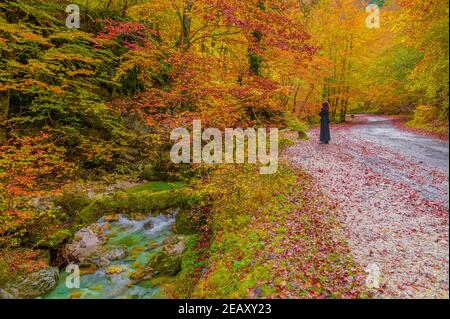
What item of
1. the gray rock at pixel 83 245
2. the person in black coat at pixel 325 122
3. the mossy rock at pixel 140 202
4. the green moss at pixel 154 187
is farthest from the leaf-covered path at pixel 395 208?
the gray rock at pixel 83 245

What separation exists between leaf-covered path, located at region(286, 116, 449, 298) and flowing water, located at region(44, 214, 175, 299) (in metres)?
4.75

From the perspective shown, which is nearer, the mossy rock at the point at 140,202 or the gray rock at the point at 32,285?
the gray rock at the point at 32,285

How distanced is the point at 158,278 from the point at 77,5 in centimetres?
1290

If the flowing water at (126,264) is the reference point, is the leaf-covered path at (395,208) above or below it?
above

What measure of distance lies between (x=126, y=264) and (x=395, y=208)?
23.7ft

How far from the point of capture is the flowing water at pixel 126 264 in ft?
22.2

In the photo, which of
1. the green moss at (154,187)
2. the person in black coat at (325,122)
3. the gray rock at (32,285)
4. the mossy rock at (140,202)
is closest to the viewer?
the gray rock at (32,285)

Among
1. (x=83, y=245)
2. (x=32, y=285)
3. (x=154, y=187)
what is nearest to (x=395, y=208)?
(x=154, y=187)

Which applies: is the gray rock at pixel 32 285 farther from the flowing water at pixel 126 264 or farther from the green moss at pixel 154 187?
the green moss at pixel 154 187

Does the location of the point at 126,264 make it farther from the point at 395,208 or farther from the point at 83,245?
the point at 395,208

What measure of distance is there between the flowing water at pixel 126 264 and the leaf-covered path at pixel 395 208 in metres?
4.75

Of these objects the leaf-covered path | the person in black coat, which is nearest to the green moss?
the leaf-covered path

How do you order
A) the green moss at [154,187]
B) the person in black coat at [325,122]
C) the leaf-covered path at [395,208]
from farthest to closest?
1. the person in black coat at [325,122]
2. the green moss at [154,187]
3. the leaf-covered path at [395,208]

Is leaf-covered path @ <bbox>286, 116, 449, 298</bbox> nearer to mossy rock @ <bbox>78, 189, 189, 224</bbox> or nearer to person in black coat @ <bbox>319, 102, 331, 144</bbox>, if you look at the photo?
person in black coat @ <bbox>319, 102, 331, 144</bbox>
